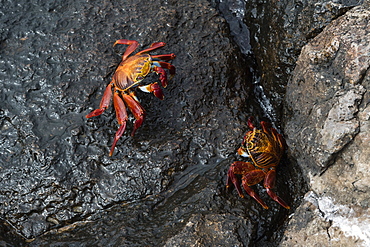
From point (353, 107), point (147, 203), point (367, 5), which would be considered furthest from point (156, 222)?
point (367, 5)

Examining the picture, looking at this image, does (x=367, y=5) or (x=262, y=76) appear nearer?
(x=367, y=5)

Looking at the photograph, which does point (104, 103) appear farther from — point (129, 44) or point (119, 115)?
point (129, 44)

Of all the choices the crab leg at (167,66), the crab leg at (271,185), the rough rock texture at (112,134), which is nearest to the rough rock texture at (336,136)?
the crab leg at (271,185)

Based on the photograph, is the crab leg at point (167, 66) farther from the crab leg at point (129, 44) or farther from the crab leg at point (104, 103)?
the crab leg at point (104, 103)

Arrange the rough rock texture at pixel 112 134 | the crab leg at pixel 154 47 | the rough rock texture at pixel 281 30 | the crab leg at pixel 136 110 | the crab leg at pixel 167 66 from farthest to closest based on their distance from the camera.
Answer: the crab leg at pixel 154 47, the crab leg at pixel 167 66, the crab leg at pixel 136 110, the rough rock texture at pixel 281 30, the rough rock texture at pixel 112 134

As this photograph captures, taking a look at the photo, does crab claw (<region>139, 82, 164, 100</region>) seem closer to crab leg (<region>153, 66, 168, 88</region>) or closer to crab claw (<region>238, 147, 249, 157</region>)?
crab leg (<region>153, 66, 168, 88</region>)

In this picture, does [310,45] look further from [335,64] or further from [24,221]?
[24,221]

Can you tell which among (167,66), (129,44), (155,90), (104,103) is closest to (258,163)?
(155,90)
